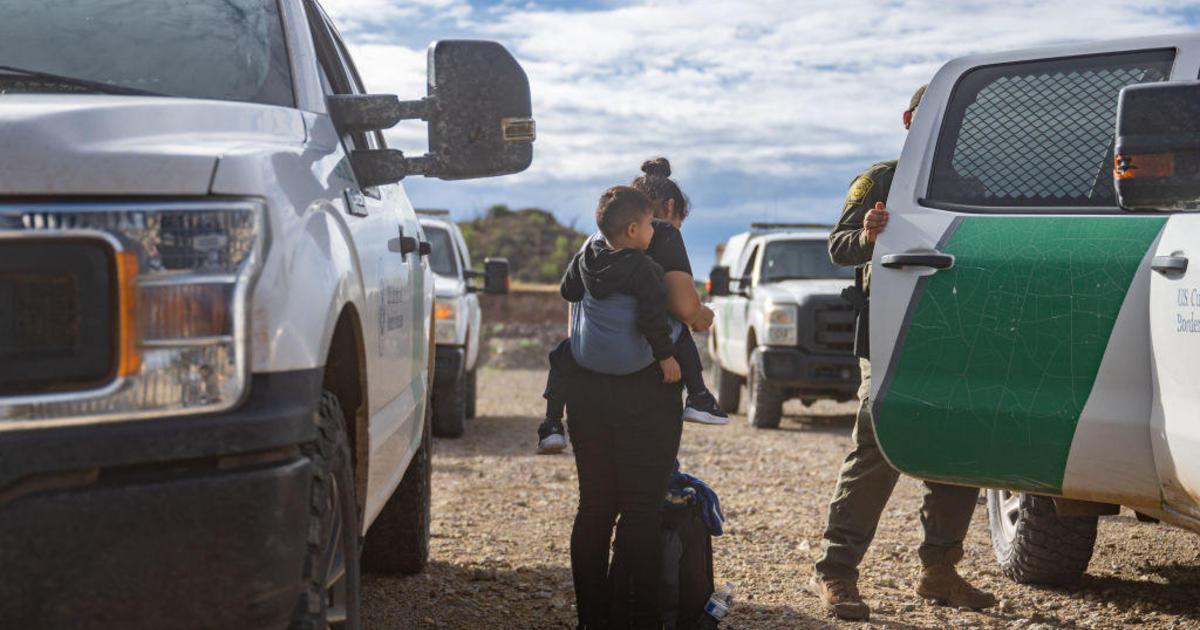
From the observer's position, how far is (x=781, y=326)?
11914 millimetres

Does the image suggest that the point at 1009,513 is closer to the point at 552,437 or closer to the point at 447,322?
the point at 552,437

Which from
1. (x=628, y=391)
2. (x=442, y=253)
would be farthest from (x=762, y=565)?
(x=442, y=253)

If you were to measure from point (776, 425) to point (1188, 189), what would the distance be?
9.61 meters

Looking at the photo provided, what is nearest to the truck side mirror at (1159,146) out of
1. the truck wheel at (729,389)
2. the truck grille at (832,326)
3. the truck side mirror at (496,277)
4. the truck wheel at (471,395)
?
the truck side mirror at (496,277)

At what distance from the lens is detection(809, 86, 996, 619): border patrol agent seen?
455 cm

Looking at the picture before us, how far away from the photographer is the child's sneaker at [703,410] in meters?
3.96

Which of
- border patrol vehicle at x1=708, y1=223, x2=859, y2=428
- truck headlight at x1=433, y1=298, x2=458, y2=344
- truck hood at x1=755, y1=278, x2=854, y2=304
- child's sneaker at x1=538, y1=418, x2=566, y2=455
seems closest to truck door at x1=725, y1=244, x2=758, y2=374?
border patrol vehicle at x1=708, y1=223, x2=859, y2=428

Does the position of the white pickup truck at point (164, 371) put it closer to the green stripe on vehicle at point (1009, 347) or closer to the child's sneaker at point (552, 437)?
the child's sneaker at point (552, 437)

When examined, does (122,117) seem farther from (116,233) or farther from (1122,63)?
(1122,63)

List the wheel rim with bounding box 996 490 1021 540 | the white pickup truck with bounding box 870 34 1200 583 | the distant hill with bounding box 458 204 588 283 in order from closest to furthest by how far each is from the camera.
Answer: the white pickup truck with bounding box 870 34 1200 583 < the wheel rim with bounding box 996 490 1021 540 < the distant hill with bounding box 458 204 588 283

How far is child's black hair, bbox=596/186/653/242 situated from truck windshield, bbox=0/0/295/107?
112 cm

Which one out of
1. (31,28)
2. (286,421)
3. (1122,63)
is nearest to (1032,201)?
(1122,63)

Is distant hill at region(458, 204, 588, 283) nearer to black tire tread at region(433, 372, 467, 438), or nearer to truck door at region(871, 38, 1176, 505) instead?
black tire tread at region(433, 372, 467, 438)

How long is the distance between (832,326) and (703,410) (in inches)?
319
